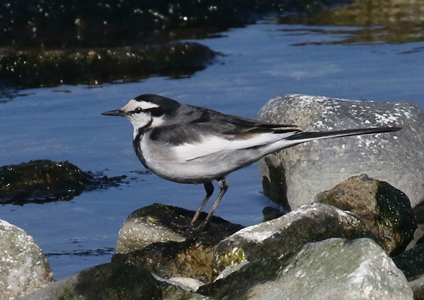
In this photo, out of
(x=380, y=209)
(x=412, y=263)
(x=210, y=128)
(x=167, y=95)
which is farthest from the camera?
(x=167, y=95)

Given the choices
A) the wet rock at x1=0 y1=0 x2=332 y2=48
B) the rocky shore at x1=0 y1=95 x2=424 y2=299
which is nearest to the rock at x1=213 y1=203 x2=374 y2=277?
the rocky shore at x1=0 y1=95 x2=424 y2=299

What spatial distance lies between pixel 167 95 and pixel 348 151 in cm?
374

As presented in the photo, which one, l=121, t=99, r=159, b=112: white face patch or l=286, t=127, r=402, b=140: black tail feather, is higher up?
l=121, t=99, r=159, b=112: white face patch

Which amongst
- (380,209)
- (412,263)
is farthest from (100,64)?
(412,263)

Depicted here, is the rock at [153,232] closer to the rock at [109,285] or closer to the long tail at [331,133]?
the long tail at [331,133]

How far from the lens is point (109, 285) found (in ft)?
16.4

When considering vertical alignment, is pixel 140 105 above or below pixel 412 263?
above

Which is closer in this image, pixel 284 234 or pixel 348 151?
pixel 284 234

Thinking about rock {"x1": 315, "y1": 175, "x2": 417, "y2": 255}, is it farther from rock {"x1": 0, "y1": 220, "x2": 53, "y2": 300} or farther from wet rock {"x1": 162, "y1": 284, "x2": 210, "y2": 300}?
rock {"x1": 0, "y1": 220, "x2": 53, "y2": 300}

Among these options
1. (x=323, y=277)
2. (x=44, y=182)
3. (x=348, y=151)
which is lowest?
(x=44, y=182)

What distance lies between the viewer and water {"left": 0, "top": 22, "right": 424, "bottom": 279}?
→ 24.4 feet

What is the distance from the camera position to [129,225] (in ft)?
21.5

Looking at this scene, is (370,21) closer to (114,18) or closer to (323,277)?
(114,18)

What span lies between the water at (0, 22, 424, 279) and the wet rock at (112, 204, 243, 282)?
348 mm
